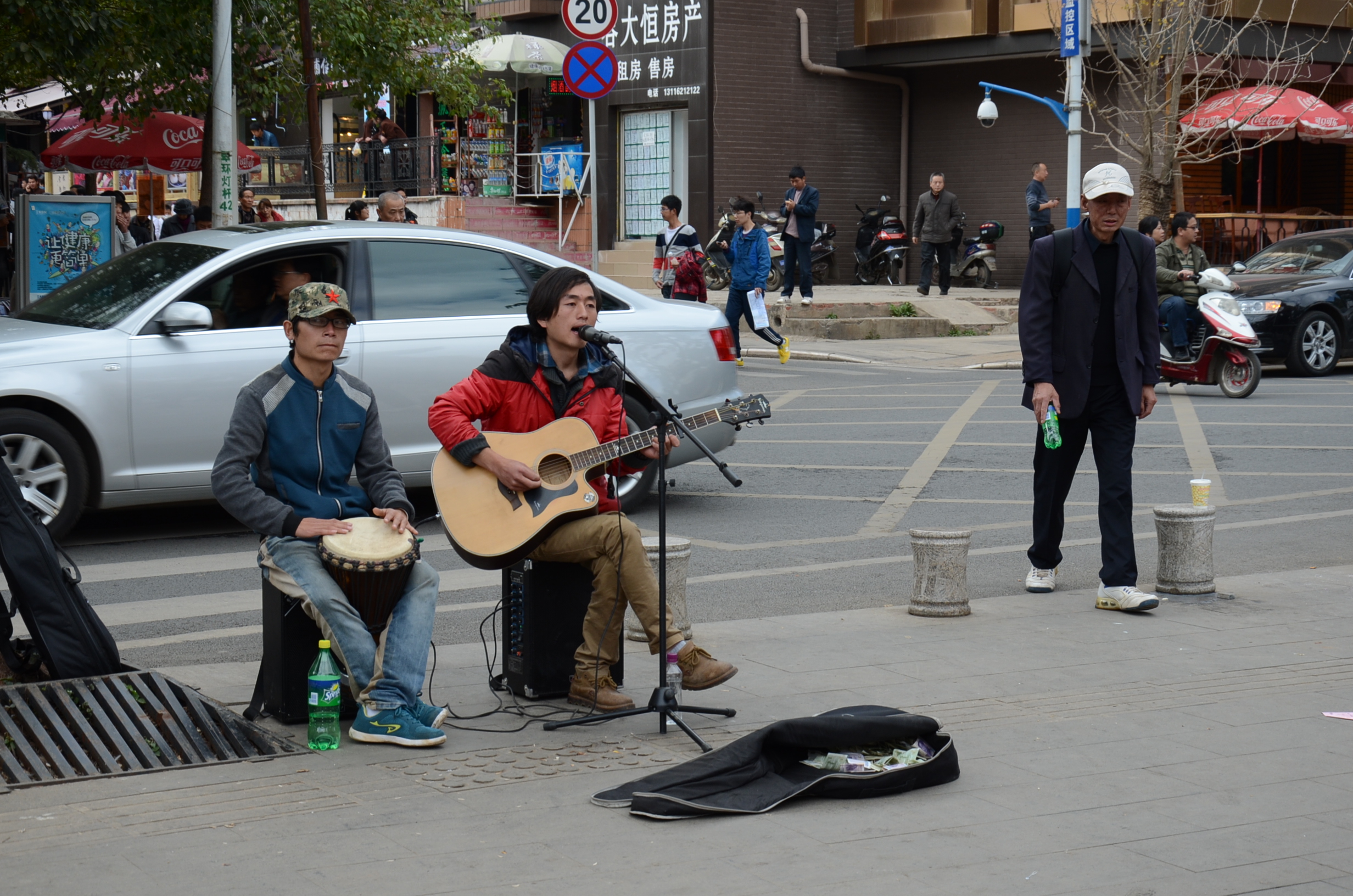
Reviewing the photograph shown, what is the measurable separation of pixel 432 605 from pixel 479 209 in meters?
23.5

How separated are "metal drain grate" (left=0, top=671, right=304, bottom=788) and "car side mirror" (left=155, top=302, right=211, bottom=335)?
133 inches

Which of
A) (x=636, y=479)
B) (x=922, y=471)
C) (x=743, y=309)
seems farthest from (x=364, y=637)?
(x=743, y=309)

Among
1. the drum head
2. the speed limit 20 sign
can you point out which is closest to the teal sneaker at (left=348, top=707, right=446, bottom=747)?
the drum head

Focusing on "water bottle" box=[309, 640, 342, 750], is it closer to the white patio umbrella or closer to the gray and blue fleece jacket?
the gray and blue fleece jacket

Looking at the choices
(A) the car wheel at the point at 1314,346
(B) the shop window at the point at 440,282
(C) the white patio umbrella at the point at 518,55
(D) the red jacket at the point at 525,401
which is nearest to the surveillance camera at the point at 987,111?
(C) the white patio umbrella at the point at 518,55

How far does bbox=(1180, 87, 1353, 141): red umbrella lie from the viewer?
23250 millimetres

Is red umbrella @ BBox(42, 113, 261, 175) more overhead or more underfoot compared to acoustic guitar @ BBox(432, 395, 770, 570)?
more overhead

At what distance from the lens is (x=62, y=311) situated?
9.03 m

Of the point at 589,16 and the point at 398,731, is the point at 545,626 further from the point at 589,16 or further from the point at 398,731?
the point at 589,16

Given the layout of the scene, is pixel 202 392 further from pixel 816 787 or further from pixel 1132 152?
pixel 1132 152

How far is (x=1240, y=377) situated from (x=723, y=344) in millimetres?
7604

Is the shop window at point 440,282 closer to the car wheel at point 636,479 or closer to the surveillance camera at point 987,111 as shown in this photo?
the car wheel at point 636,479

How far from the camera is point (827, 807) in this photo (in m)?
4.64

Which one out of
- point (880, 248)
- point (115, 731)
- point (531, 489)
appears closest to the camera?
point (115, 731)
